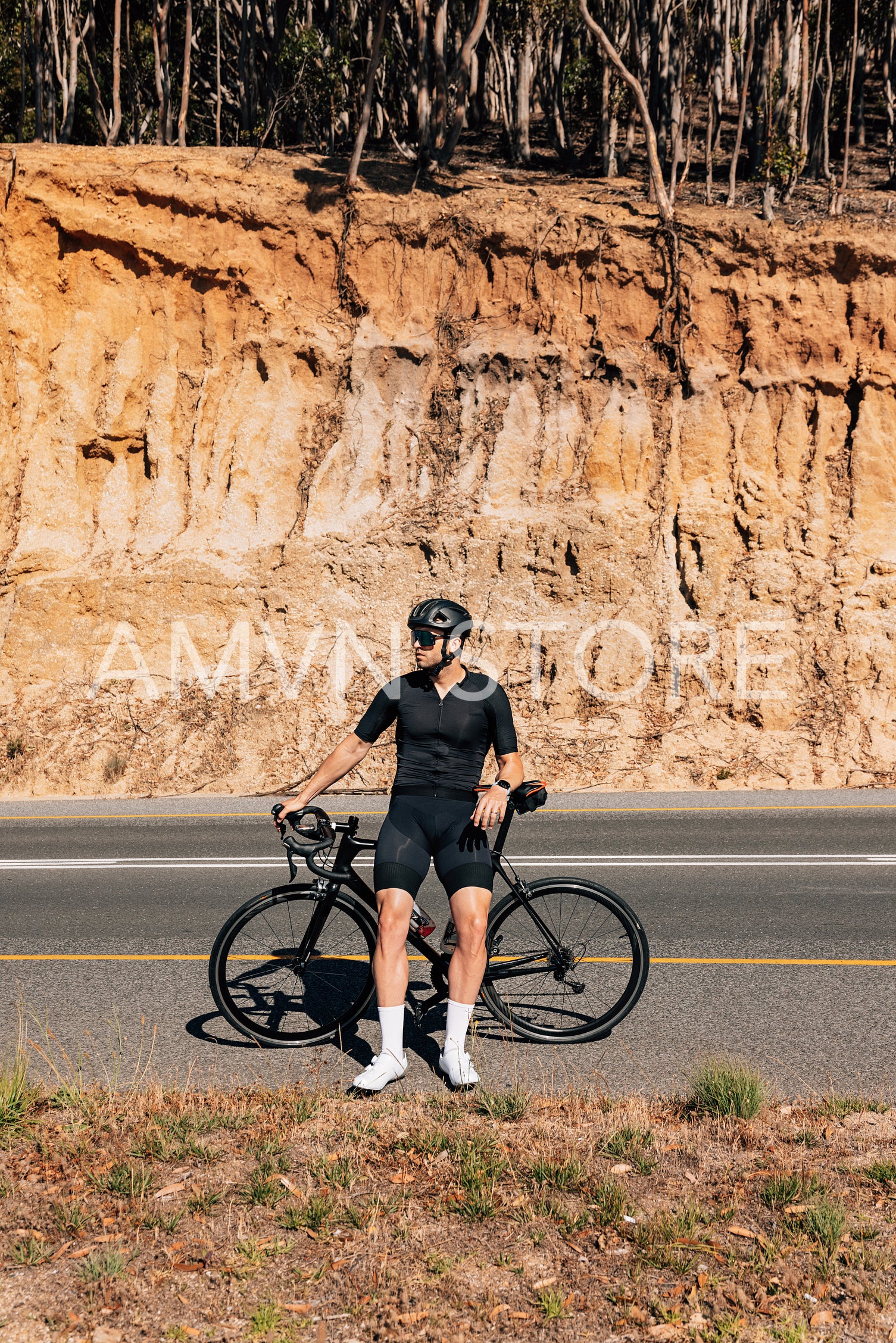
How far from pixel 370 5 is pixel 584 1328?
33594 mm

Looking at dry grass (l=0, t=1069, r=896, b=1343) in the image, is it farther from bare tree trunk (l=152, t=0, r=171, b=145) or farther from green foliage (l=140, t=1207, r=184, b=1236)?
bare tree trunk (l=152, t=0, r=171, b=145)

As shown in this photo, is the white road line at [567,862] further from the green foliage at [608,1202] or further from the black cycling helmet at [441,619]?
the green foliage at [608,1202]

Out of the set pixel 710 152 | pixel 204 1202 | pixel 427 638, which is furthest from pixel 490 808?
pixel 710 152

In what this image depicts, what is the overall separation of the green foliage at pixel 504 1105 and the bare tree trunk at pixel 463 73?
21882 mm

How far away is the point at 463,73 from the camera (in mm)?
22641

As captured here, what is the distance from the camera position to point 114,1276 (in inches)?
137

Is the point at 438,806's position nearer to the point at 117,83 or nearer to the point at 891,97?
the point at 117,83

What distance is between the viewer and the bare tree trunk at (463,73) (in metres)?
21.4

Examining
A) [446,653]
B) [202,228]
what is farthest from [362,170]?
[446,653]

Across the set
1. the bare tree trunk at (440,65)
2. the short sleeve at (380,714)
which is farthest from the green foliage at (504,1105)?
the bare tree trunk at (440,65)

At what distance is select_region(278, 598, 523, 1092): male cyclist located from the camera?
5051mm

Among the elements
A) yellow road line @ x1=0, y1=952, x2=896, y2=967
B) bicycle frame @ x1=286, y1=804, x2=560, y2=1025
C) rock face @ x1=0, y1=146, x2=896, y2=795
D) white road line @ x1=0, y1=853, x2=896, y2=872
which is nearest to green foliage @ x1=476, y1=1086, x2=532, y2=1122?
bicycle frame @ x1=286, y1=804, x2=560, y2=1025

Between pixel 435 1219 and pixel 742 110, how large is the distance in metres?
26.1

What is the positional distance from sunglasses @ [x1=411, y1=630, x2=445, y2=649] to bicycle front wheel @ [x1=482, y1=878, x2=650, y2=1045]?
1.33 meters
